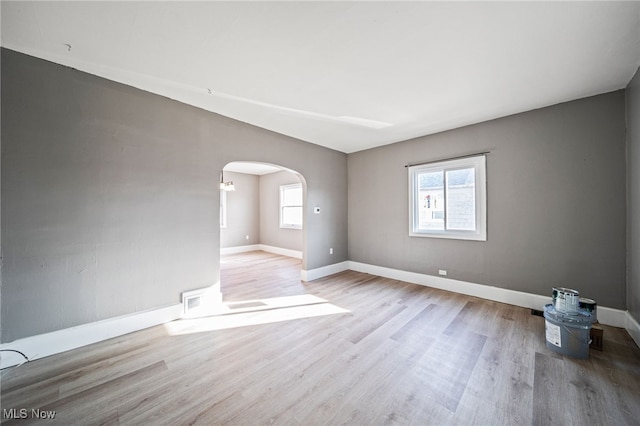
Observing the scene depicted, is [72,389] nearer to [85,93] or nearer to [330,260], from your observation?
[85,93]

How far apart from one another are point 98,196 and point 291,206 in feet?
16.6

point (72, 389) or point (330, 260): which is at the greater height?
point (330, 260)

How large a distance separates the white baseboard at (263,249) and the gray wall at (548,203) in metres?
3.69

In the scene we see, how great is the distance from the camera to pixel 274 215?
762 cm

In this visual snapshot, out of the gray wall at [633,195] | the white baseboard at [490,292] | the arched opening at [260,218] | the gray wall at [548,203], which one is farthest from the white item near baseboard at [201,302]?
the gray wall at [633,195]

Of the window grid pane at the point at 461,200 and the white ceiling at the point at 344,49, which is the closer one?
the white ceiling at the point at 344,49

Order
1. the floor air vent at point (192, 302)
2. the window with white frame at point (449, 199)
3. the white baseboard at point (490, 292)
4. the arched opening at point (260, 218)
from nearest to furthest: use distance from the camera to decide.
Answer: the white baseboard at point (490, 292) → the floor air vent at point (192, 302) → the window with white frame at point (449, 199) → the arched opening at point (260, 218)

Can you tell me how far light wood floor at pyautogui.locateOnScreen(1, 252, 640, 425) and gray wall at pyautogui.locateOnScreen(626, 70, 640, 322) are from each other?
0.46m

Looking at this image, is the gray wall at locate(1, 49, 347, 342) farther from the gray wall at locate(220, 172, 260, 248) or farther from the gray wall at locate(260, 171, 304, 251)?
the gray wall at locate(220, 172, 260, 248)

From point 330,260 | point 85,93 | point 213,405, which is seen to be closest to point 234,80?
point 85,93

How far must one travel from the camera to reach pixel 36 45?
1.95m

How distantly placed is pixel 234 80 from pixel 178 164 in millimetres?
1268

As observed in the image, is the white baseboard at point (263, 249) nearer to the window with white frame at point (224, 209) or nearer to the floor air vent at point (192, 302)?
the window with white frame at point (224, 209)

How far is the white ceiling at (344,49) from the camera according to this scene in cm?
161
